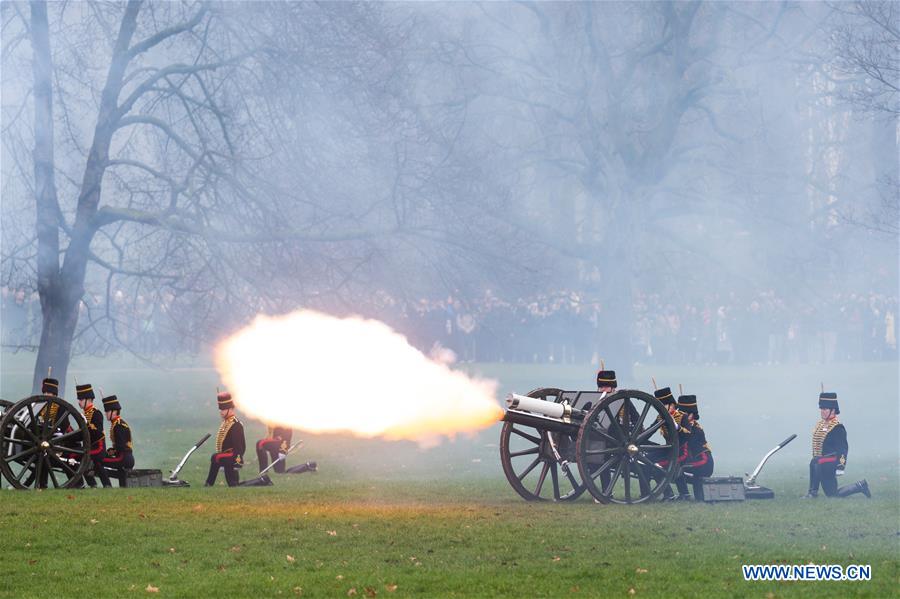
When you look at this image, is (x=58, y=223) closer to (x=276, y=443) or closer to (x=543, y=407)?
(x=276, y=443)

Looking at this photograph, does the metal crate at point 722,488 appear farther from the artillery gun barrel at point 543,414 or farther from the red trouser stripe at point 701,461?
the artillery gun barrel at point 543,414

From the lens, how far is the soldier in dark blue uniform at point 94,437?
20109mm

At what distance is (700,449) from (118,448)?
745 cm

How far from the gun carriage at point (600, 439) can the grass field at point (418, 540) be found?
421 mm

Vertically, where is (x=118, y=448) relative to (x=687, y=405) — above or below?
below

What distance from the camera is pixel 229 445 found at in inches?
793

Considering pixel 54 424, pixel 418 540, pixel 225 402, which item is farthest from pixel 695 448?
pixel 54 424

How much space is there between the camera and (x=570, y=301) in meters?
42.9

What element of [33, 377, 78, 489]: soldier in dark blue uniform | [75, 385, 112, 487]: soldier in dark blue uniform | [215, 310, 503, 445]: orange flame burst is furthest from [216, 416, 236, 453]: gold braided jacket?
[33, 377, 78, 489]: soldier in dark blue uniform

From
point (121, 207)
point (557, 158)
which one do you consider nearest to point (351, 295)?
point (121, 207)

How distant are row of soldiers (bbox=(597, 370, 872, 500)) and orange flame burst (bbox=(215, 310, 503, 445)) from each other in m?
2.00

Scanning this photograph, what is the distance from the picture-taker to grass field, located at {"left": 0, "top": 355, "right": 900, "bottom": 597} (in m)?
13.0

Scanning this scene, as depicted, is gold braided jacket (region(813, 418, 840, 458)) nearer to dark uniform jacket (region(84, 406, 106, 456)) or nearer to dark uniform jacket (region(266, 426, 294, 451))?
dark uniform jacket (region(266, 426, 294, 451))

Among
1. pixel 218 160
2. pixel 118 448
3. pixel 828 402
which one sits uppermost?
pixel 218 160
